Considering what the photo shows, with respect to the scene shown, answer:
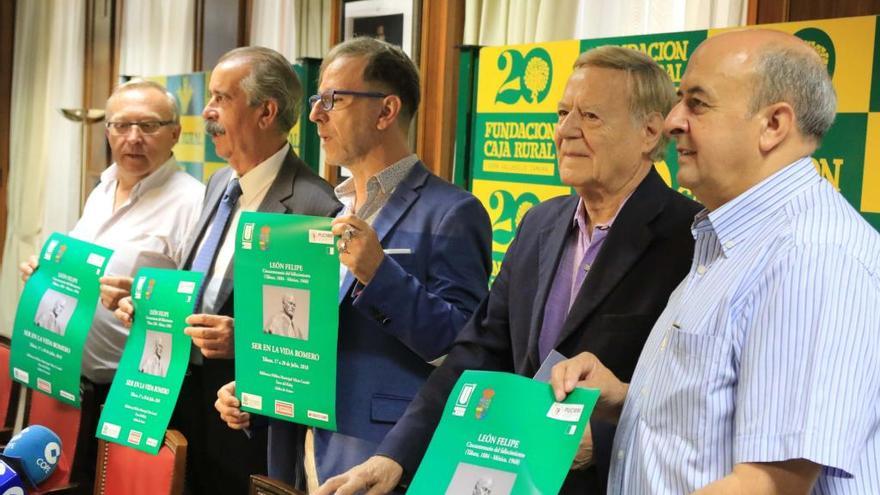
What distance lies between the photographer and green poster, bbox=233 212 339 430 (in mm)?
2143

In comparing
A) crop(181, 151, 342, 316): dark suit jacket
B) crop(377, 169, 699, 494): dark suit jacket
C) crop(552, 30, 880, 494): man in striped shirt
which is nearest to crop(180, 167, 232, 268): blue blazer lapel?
crop(181, 151, 342, 316): dark suit jacket

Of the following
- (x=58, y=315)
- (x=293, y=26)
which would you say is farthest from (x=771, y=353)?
(x=293, y=26)

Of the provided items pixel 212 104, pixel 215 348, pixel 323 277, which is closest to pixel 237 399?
pixel 215 348

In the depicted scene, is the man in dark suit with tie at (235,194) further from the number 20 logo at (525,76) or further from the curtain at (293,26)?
the curtain at (293,26)

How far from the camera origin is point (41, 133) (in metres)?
7.46

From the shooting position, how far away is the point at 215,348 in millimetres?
2494

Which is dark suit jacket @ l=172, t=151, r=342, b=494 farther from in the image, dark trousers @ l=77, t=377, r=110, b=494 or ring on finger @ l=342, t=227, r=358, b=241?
ring on finger @ l=342, t=227, r=358, b=241

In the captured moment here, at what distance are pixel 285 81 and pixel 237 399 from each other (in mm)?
904

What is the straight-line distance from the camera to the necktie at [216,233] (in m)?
2.69

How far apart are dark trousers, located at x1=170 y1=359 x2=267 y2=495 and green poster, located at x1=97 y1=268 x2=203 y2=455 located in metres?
0.12

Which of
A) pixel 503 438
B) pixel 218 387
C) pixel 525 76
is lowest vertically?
pixel 218 387

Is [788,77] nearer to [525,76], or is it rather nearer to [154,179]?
[525,76]

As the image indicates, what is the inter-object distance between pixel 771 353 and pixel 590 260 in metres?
0.60

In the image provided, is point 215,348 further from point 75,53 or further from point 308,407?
point 75,53
